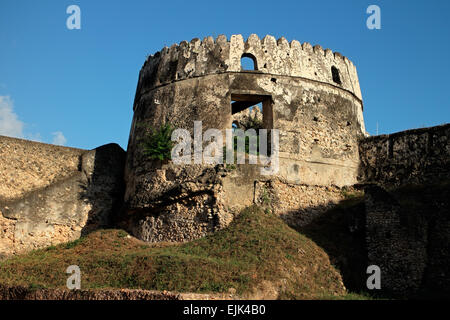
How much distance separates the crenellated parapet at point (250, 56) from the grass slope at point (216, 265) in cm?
504

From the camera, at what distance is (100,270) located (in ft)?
41.8

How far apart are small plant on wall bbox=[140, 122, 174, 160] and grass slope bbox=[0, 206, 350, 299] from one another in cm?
288

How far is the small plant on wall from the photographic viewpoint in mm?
15930

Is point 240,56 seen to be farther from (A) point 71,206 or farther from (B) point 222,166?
(A) point 71,206

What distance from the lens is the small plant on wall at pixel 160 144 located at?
627 inches

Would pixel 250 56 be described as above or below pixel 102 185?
above

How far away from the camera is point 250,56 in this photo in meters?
16.9

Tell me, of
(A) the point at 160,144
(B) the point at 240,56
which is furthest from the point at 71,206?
(B) the point at 240,56

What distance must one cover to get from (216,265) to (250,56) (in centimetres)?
793

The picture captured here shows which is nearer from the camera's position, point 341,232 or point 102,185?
point 341,232

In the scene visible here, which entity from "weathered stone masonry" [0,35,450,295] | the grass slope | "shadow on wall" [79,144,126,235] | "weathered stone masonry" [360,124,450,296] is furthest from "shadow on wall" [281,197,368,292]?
"shadow on wall" [79,144,126,235]

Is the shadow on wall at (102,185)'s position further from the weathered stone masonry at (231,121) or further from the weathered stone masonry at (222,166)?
the weathered stone masonry at (231,121)

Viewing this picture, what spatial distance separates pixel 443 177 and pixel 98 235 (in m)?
10.8
